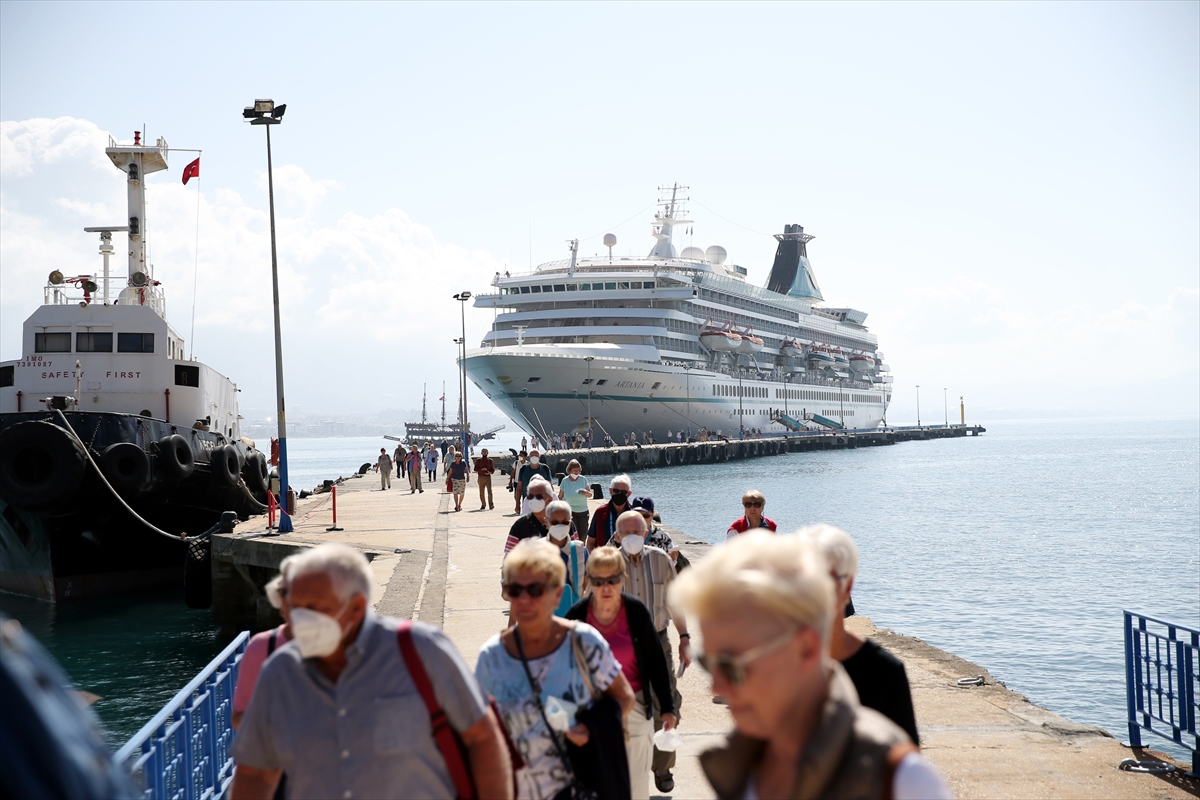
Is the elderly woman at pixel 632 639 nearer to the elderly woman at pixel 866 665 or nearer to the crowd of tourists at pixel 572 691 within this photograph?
the crowd of tourists at pixel 572 691

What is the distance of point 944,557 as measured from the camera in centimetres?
2523

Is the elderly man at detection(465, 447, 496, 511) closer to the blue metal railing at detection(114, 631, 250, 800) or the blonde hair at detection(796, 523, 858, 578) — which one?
the blue metal railing at detection(114, 631, 250, 800)

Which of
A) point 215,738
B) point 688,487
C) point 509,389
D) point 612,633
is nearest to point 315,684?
point 612,633

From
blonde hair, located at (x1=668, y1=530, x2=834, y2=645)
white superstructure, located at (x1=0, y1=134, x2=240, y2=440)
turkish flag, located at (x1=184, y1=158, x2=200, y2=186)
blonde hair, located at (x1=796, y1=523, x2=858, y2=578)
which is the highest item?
turkish flag, located at (x1=184, y1=158, x2=200, y2=186)

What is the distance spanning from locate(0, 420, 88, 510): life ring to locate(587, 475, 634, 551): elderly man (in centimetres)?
1308

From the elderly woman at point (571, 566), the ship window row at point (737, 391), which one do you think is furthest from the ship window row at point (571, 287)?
the elderly woman at point (571, 566)

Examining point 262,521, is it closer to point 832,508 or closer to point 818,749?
point 818,749

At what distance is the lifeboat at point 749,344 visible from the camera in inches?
2872

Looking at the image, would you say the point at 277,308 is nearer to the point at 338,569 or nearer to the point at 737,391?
the point at 338,569

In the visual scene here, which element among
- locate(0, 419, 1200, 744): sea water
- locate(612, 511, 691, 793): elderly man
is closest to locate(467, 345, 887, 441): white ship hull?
locate(0, 419, 1200, 744): sea water

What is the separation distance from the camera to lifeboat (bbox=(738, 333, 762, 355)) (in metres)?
72.9

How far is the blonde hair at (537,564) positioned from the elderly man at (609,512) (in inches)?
169

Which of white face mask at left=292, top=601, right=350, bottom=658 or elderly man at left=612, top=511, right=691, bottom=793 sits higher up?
white face mask at left=292, top=601, right=350, bottom=658

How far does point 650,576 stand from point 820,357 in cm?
8697
